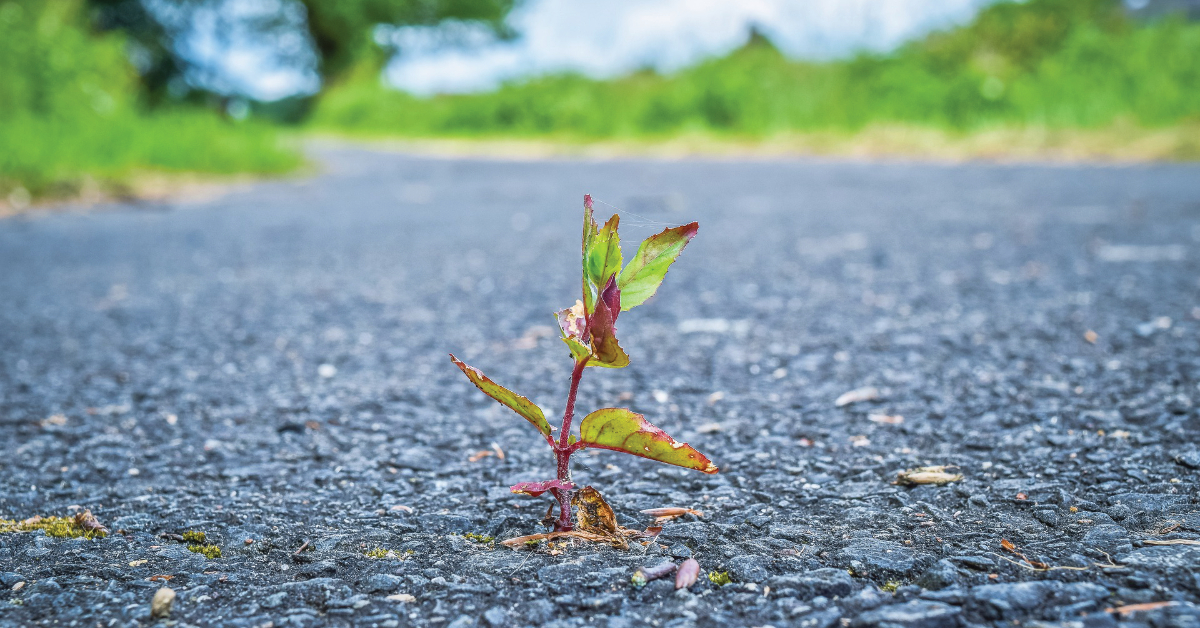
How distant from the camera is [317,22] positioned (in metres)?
27.2

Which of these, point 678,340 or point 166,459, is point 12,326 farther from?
point 678,340

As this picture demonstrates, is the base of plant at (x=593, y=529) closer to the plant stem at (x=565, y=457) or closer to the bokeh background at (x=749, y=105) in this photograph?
the plant stem at (x=565, y=457)

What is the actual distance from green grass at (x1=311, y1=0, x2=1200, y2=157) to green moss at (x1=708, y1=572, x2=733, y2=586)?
633cm

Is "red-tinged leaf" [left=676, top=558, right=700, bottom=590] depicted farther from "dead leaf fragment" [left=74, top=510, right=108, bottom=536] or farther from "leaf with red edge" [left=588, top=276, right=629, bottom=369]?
"dead leaf fragment" [left=74, top=510, right=108, bottom=536]

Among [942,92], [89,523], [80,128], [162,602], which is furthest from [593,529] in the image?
[942,92]

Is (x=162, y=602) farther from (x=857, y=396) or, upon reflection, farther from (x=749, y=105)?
(x=749, y=105)

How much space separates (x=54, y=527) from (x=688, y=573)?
2.51 ft

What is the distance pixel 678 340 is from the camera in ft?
6.78

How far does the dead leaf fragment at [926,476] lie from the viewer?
3.84 feet

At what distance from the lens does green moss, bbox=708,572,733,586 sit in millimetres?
927

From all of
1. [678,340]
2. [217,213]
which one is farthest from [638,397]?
[217,213]

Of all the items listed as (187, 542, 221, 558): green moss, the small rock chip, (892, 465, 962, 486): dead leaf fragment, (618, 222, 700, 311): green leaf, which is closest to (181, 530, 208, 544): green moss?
(187, 542, 221, 558): green moss

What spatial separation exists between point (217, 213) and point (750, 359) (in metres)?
4.05

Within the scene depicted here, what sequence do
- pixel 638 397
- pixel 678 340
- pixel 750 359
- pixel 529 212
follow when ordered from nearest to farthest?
pixel 638 397 → pixel 750 359 → pixel 678 340 → pixel 529 212
